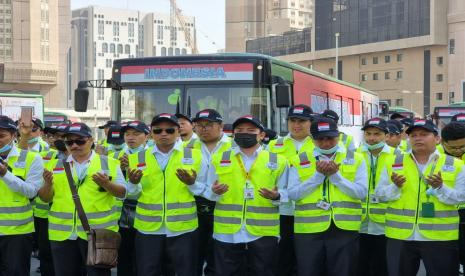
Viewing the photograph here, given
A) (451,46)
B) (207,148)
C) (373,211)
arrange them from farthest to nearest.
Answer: (451,46), (207,148), (373,211)

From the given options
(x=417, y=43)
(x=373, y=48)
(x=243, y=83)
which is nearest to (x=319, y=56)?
(x=373, y=48)

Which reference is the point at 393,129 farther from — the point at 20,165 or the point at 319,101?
the point at 319,101

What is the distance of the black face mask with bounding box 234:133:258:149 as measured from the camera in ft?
21.4

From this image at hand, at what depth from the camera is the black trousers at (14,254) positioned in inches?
257

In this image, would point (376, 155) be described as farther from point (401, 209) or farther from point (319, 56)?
point (319, 56)

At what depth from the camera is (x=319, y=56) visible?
3671 inches

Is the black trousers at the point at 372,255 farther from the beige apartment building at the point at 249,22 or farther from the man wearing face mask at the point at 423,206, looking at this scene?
the beige apartment building at the point at 249,22

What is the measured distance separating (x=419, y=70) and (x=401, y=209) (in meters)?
82.6

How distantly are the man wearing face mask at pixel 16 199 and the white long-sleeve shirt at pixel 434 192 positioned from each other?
10.6ft

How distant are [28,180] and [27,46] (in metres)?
82.7

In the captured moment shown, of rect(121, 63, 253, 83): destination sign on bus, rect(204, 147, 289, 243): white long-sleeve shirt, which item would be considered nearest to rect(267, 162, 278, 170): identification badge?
rect(204, 147, 289, 243): white long-sleeve shirt

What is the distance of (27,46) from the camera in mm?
85062

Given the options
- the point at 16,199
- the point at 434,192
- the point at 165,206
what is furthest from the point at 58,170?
the point at 434,192

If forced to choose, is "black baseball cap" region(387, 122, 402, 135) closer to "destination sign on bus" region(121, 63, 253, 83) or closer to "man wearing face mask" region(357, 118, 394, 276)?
"man wearing face mask" region(357, 118, 394, 276)
